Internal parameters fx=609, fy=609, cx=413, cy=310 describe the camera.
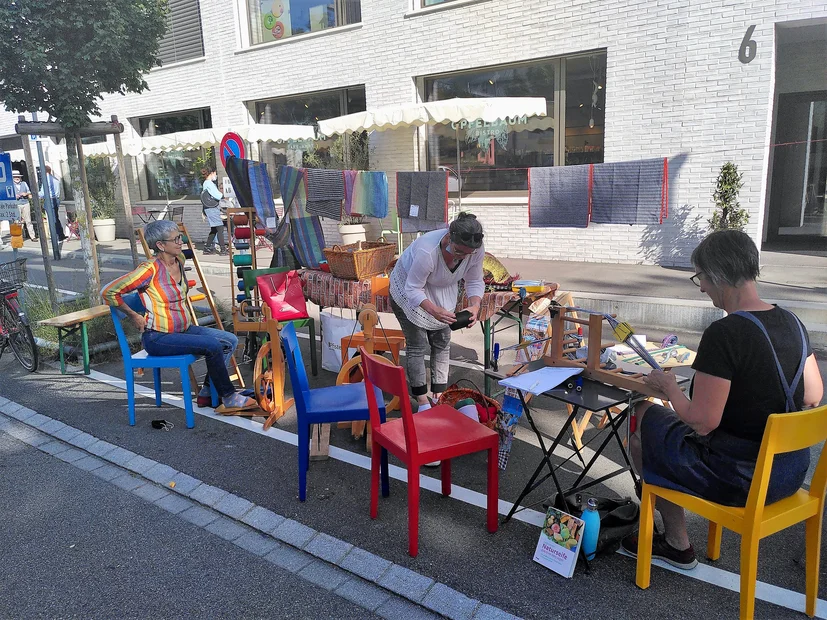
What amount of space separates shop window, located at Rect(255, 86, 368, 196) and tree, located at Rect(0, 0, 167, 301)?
644 cm

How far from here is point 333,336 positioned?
5988mm

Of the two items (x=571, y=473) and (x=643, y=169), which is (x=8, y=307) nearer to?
(x=571, y=473)

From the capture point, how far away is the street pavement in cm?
282

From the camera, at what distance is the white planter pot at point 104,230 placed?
56.3 ft

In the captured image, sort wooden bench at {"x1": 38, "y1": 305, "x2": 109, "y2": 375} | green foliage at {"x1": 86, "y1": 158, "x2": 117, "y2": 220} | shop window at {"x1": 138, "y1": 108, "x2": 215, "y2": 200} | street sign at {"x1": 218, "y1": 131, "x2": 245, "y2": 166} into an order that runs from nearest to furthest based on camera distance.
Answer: wooden bench at {"x1": 38, "y1": 305, "x2": 109, "y2": 375}, street sign at {"x1": 218, "y1": 131, "x2": 245, "y2": 166}, shop window at {"x1": 138, "y1": 108, "x2": 215, "y2": 200}, green foliage at {"x1": 86, "y1": 158, "x2": 117, "y2": 220}

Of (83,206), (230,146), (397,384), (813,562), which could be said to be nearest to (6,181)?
(83,206)

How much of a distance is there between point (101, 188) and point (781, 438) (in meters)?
Result: 19.8

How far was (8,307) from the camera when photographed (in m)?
6.62

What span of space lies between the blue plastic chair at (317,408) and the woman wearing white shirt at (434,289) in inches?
27.4

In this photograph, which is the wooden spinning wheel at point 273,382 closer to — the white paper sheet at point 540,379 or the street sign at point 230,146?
the white paper sheet at point 540,379

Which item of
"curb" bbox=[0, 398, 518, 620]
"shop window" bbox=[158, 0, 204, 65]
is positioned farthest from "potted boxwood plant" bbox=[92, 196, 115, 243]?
"curb" bbox=[0, 398, 518, 620]

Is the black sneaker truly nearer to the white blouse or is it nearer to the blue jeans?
the white blouse

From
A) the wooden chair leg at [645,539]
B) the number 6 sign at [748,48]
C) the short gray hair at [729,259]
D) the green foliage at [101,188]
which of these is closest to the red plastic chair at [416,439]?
the wooden chair leg at [645,539]

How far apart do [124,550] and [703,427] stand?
3.06 meters
